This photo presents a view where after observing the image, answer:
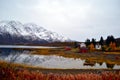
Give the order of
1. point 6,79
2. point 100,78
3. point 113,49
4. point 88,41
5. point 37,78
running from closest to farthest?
point 6,79 → point 37,78 → point 100,78 → point 113,49 → point 88,41

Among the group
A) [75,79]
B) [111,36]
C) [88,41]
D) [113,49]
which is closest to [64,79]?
[75,79]

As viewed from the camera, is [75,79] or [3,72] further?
[75,79]

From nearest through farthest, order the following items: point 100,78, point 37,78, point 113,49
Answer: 1. point 37,78
2. point 100,78
3. point 113,49

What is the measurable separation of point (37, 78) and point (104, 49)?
9453 cm

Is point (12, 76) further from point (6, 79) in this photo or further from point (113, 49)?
point (113, 49)

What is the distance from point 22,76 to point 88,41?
396 ft

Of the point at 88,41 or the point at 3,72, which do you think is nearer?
the point at 3,72

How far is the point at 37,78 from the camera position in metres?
9.00

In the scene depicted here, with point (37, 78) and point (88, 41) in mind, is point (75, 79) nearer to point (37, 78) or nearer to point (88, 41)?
point (37, 78)

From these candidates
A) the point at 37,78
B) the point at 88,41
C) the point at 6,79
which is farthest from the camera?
the point at 88,41

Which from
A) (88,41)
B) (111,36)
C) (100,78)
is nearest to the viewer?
(100,78)

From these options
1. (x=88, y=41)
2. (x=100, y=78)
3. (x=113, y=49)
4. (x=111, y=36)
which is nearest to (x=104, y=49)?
(x=113, y=49)

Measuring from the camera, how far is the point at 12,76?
8.48 m

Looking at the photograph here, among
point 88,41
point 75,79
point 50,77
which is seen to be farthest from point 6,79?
point 88,41
